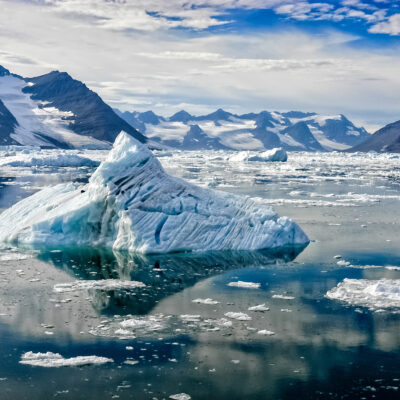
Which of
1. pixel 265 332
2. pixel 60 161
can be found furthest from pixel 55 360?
pixel 60 161

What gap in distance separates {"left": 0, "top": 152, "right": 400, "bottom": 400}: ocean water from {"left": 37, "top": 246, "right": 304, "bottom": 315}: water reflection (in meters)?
0.04

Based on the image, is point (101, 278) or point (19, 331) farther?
point (101, 278)

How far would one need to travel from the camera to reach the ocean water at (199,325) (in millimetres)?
7754

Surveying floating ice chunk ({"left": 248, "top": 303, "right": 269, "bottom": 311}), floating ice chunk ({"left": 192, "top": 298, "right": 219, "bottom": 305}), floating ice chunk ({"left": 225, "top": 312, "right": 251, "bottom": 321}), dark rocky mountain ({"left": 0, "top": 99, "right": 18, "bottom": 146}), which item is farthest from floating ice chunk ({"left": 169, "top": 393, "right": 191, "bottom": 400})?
dark rocky mountain ({"left": 0, "top": 99, "right": 18, "bottom": 146})

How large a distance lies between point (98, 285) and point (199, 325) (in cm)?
383

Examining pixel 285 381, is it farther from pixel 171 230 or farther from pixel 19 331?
pixel 171 230

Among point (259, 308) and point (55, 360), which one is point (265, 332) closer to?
point (259, 308)

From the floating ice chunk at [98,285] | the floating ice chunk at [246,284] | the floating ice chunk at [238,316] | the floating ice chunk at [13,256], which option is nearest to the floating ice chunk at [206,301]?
the floating ice chunk at [238,316]

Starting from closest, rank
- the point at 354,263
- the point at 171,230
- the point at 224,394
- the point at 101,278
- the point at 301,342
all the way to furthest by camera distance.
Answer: the point at 224,394
the point at 301,342
the point at 101,278
the point at 354,263
the point at 171,230

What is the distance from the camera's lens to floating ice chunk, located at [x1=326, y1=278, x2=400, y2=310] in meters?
11.5

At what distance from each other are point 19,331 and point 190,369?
11.7 feet

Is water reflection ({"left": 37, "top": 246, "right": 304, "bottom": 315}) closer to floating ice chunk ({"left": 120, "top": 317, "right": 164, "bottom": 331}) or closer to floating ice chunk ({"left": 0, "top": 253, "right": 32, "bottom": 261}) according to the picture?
floating ice chunk ({"left": 0, "top": 253, "right": 32, "bottom": 261})

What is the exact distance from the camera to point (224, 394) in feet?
A: 24.4

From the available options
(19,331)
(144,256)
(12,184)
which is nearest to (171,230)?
(144,256)
